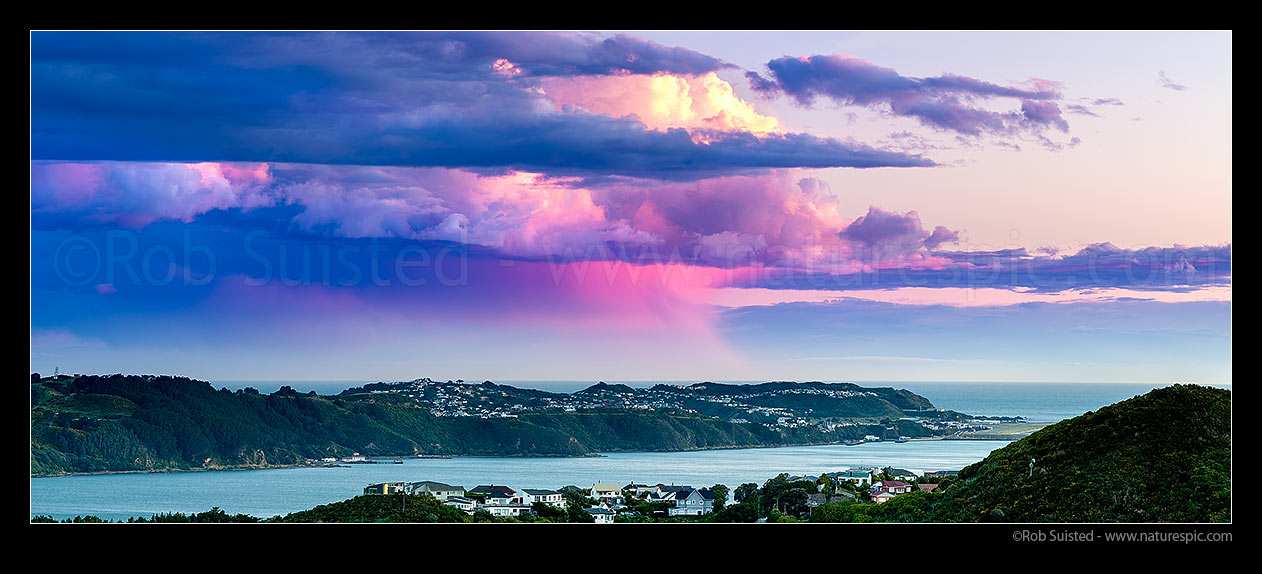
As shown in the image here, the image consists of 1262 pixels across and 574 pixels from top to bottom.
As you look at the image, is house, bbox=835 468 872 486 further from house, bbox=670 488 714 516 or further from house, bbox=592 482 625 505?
house, bbox=592 482 625 505

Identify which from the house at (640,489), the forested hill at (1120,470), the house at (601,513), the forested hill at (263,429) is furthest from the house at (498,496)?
the forested hill at (263,429)

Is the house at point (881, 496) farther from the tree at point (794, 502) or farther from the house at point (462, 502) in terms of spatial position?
the house at point (462, 502)

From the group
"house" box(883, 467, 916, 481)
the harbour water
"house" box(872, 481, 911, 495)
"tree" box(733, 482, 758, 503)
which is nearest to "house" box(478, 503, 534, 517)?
"tree" box(733, 482, 758, 503)

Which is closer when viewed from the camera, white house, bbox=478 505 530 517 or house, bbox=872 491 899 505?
white house, bbox=478 505 530 517

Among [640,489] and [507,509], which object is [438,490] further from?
[640,489]
